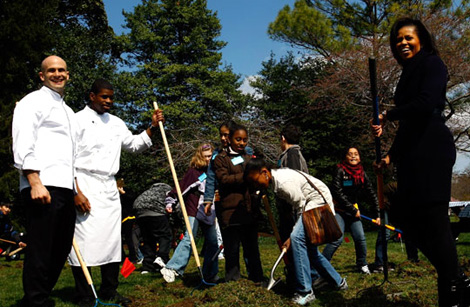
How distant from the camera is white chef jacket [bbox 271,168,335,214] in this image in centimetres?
450

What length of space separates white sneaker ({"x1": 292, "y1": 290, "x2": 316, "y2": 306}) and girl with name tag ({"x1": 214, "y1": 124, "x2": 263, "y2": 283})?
90 cm

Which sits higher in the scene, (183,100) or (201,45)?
(201,45)

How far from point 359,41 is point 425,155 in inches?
816

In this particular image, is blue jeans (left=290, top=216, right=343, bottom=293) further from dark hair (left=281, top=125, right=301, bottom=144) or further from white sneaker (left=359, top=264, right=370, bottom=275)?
white sneaker (left=359, top=264, right=370, bottom=275)

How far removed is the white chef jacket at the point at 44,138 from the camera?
3.42 meters

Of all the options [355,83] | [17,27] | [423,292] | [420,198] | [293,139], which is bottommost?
[423,292]

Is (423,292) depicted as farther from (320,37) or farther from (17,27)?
(320,37)

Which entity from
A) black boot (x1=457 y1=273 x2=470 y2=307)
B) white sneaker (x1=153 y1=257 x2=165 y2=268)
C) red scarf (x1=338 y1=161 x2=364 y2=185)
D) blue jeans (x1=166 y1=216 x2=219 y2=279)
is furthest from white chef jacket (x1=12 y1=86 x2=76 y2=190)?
red scarf (x1=338 y1=161 x2=364 y2=185)

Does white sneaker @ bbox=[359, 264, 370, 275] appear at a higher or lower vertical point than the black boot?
lower

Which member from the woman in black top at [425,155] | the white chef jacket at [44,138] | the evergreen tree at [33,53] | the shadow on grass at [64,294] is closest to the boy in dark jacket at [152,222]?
the shadow on grass at [64,294]

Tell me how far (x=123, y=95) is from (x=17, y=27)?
6.35 metres

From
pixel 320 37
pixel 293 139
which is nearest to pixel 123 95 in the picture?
pixel 320 37

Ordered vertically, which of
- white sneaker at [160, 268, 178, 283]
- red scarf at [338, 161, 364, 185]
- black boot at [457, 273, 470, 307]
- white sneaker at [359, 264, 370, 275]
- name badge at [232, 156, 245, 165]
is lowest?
white sneaker at [359, 264, 370, 275]

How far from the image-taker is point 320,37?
23156 millimetres
